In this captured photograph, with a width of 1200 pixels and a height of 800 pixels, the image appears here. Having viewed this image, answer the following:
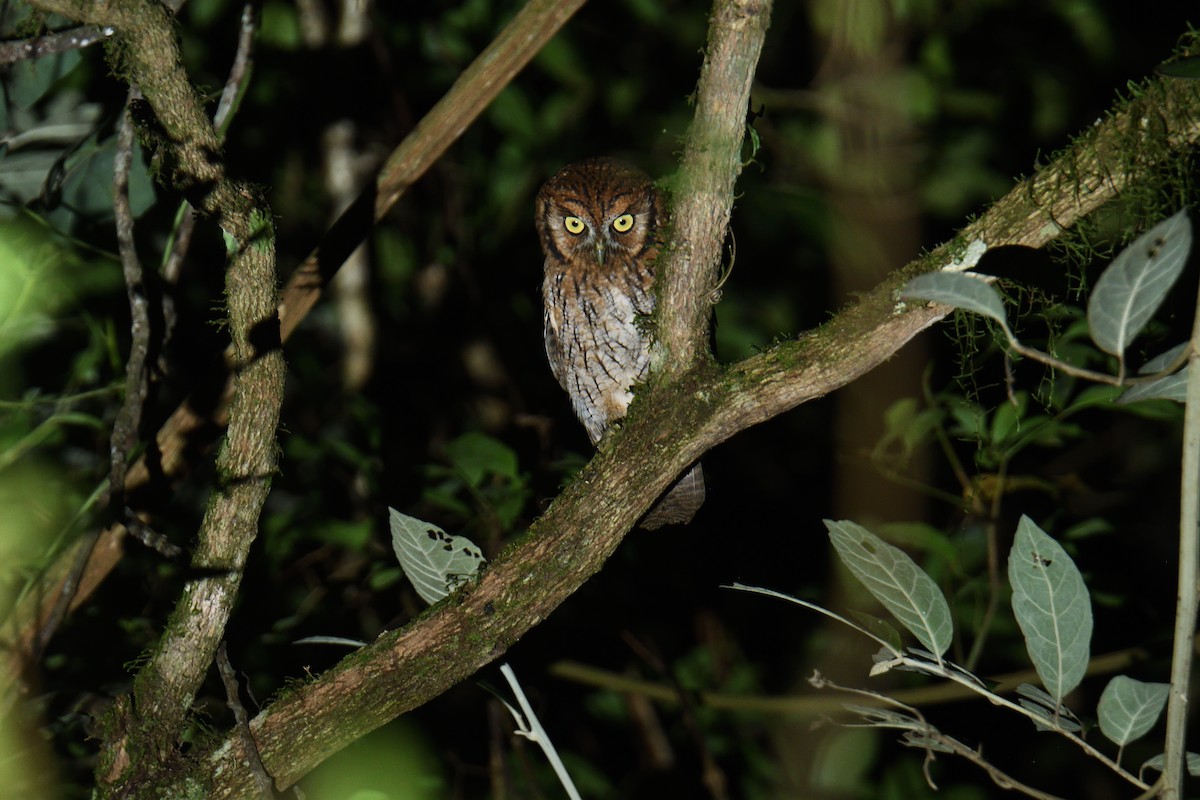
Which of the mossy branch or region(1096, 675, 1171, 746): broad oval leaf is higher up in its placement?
the mossy branch

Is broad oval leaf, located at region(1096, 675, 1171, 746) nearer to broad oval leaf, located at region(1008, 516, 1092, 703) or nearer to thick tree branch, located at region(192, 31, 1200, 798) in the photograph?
broad oval leaf, located at region(1008, 516, 1092, 703)

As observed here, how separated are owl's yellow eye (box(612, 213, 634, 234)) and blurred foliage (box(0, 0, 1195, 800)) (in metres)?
0.33

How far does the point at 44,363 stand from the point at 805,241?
2.23m

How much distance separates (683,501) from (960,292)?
66.8 inches

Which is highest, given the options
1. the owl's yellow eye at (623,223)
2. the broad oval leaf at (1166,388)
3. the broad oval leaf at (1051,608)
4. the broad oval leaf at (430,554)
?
the owl's yellow eye at (623,223)

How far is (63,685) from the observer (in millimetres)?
2229

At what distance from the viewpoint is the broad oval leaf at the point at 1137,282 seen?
80cm

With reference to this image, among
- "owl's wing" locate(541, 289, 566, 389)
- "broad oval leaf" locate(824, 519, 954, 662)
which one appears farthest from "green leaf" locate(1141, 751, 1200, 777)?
"owl's wing" locate(541, 289, 566, 389)

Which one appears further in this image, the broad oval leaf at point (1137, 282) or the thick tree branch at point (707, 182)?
the thick tree branch at point (707, 182)

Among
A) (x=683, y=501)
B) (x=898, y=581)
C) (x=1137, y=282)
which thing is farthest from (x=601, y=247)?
(x=1137, y=282)

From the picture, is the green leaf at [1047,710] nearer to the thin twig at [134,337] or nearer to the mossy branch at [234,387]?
the mossy branch at [234,387]

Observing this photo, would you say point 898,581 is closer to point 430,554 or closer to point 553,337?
point 430,554

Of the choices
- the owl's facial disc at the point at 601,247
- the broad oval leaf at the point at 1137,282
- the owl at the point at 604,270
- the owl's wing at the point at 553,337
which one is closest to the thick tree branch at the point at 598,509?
the broad oval leaf at the point at 1137,282

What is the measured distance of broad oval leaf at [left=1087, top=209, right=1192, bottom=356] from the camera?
797mm
